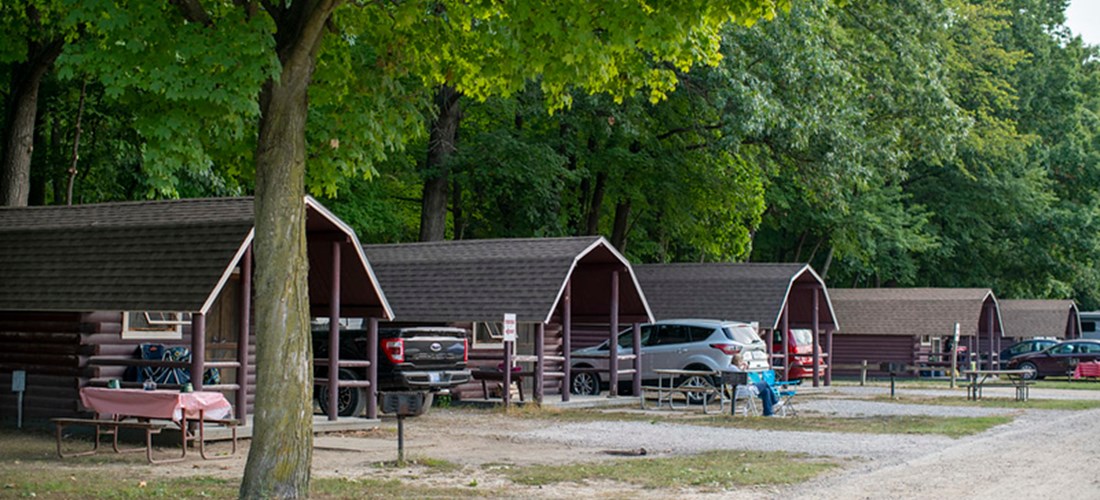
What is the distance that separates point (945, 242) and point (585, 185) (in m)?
21.3

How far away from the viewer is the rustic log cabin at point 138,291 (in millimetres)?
18562

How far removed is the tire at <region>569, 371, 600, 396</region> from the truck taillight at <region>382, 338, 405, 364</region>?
7.92 metres

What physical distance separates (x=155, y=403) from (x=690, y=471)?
6.61m

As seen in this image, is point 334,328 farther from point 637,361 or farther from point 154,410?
point 637,361

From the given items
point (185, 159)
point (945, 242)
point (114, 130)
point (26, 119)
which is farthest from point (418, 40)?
point (945, 242)

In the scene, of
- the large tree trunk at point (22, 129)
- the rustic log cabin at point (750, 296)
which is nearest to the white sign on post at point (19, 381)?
the large tree trunk at point (22, 129)

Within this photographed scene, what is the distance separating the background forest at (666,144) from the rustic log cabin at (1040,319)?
5.54ft

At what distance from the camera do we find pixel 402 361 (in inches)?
918

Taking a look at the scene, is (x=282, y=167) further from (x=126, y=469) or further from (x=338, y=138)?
(x=126, y=469)

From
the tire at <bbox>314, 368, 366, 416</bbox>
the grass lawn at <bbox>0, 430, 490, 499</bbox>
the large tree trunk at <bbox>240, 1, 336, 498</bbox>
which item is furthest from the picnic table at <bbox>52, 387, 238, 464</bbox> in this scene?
the tire at <bbox>314, 368, 366, 416</bbox>

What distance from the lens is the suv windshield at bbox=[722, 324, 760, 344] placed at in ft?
96.4

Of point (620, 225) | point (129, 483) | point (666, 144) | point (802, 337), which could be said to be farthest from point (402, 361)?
point (620, 225)

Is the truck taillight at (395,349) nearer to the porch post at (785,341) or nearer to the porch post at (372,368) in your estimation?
the porch post at (372,368)

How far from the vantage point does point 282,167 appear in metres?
12.6
